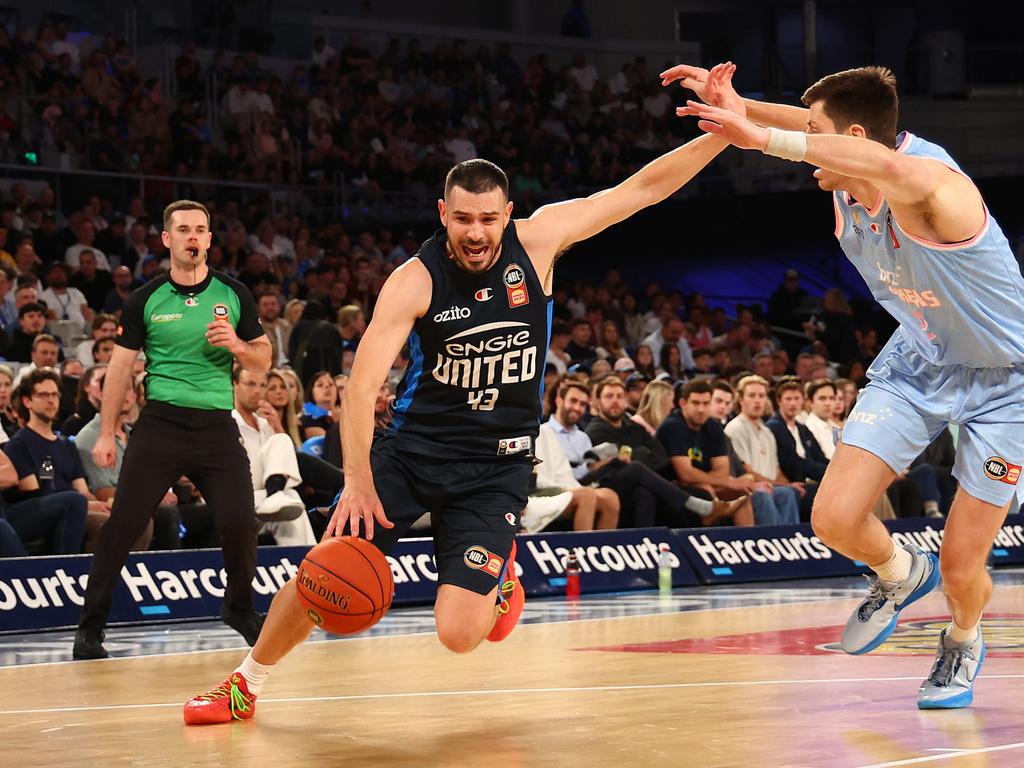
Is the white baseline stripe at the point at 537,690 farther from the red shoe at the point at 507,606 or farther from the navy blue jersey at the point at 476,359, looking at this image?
the navy blue jersey at the point at 476,359

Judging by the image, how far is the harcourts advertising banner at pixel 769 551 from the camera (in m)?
12.9

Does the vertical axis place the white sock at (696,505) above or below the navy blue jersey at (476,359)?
below

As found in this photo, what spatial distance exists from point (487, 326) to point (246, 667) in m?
1.59

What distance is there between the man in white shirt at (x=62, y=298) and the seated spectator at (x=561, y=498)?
514 centimetres

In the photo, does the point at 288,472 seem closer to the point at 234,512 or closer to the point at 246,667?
the point at 234,512

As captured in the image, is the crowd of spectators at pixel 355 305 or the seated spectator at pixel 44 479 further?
the crowd of spectators at pixel 355 305

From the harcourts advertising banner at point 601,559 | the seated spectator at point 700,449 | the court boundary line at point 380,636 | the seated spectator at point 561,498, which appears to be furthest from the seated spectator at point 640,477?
the court boundary line at point 380,636

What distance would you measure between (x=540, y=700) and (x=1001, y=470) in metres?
2.05

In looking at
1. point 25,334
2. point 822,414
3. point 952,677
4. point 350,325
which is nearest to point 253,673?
point 952,677

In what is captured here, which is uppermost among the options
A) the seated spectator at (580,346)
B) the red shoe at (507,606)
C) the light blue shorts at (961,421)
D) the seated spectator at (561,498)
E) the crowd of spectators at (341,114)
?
the crowd of spectators at (341,114)

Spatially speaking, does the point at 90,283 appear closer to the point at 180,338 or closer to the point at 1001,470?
the point at 180,338

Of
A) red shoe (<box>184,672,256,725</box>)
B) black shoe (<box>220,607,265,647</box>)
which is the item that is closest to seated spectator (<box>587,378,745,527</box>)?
black shoe (<box>220,607,265,647</box>)

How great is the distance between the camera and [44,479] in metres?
10.1

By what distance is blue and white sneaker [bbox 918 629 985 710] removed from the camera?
5656mm
